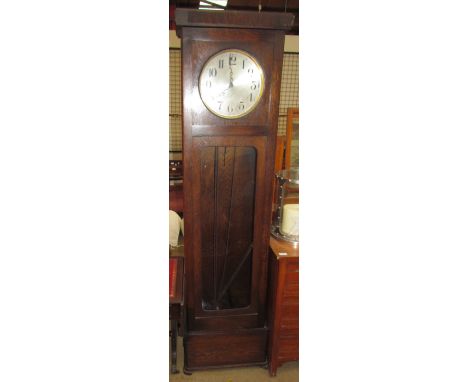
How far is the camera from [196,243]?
1394 millimetres

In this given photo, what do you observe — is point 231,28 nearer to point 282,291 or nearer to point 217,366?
point 282,291

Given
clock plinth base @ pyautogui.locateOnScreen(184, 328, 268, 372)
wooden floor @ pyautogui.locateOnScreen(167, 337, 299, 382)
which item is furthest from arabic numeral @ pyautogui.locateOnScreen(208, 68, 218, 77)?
wooden floor @ pyautogui.locateOnScreen(167, 337, 299, 382)

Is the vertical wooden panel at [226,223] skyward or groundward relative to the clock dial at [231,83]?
groundward

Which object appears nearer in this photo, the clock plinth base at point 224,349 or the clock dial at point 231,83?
the clock dial at point 231,83

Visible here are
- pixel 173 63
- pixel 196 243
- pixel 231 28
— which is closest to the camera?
pixel 231 28

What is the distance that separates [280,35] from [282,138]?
0.69 m

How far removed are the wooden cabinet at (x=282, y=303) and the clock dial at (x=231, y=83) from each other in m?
0.60

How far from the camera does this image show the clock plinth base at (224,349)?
1530mm

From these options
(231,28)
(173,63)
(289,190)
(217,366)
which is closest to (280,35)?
(231,28)

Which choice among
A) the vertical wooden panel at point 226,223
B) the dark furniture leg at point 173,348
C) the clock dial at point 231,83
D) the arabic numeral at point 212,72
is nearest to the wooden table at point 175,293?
the dark furniture leg at point 173,348

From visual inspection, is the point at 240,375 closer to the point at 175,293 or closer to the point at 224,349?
the point at 224,349

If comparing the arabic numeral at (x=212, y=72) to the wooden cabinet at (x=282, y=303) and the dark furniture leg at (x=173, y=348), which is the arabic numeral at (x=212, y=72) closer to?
the wooden cabinet at (x=282, y=303)

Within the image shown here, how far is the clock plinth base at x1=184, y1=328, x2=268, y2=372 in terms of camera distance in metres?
1.53

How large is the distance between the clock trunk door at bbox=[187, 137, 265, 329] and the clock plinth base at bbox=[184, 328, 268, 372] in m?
0.05
